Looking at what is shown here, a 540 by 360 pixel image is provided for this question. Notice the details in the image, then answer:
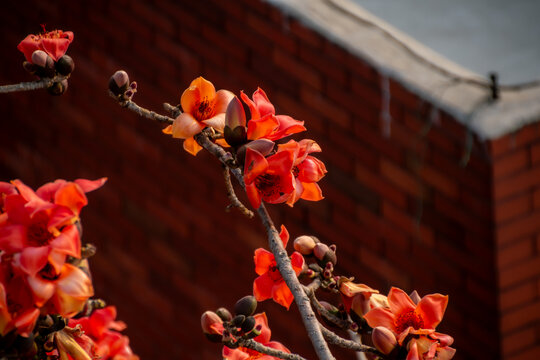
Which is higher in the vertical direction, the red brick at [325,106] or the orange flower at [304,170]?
the red brick at [325,106]

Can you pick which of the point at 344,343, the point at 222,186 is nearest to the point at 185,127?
the point at 344,343

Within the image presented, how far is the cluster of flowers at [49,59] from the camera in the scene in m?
0.95

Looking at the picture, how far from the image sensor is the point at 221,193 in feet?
9.21

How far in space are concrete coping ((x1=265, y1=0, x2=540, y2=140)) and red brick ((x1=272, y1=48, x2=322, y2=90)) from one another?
0.13 metres

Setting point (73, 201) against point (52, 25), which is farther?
point (52, 25)

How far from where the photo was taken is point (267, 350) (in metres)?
0.82

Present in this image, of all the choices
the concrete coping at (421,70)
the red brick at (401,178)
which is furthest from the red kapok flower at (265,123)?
the red brick at (401,178)

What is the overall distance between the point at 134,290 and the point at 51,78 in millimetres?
2362

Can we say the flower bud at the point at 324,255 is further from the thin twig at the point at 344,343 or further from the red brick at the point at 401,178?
the red brick at the point at 401,178

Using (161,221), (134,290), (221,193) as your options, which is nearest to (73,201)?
(221,193)

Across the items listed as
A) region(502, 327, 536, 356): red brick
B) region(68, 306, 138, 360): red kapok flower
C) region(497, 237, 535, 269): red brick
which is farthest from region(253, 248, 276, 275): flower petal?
region(502, 327, 536, 356): red brick

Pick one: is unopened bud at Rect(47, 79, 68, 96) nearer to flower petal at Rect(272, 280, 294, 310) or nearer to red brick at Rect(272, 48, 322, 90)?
flower petal at Rect(272, 280, 294, 310)

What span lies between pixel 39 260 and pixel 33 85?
0.27 m

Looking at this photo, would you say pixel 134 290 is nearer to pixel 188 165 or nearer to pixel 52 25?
pixel 188 165
